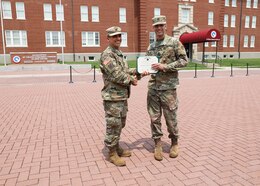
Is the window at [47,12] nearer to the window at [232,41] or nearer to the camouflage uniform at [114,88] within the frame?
the window at [232,41]

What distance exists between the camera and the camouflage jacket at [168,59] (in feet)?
13.0

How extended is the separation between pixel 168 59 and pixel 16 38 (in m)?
32.5

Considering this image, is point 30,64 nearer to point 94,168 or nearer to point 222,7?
point 94,168

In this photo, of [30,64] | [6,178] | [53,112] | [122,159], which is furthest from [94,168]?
[30,64]

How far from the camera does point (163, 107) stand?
411 cm

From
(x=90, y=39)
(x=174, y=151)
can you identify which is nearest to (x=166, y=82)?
(x=174, y=151)

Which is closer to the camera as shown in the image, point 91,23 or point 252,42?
point 91,23

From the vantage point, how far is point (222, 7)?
41.2 meters

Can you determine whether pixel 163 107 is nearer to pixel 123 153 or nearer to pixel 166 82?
pixel 166 82

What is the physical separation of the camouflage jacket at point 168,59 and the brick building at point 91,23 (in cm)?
2548

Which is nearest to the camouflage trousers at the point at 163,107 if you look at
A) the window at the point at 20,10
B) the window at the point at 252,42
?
the window at the point at 20,10

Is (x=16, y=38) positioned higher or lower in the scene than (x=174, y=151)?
higher

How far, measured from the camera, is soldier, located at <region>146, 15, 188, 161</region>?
12.9 feet

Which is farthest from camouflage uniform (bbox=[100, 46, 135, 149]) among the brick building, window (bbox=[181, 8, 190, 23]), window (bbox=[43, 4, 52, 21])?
window (bbox=[181, 8, 190, 23])
